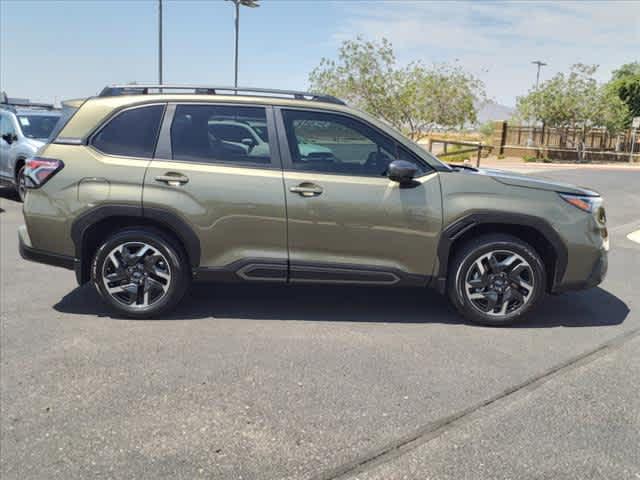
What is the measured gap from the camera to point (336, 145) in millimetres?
4801

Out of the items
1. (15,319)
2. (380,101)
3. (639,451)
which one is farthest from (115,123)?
(380,101)

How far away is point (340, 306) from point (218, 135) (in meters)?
1.85

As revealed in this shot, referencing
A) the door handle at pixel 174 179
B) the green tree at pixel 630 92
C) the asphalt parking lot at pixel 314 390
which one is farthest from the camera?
the green tree at pixel 630 92

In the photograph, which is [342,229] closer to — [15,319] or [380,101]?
[15,319]

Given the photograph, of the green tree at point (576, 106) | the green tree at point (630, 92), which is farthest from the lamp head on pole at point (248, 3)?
the green tree at point (630, 92)

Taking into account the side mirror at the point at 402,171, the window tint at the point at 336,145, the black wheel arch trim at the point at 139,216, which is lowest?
the black wheel arch trim at the point at 139,216

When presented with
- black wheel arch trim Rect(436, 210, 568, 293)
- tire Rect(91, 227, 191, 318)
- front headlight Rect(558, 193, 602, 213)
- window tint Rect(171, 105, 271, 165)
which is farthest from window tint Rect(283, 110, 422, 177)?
front headlight Rect(558, 193, 602, 213)

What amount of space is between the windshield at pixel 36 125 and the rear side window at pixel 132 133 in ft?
23.6

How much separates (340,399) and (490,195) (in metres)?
2.17

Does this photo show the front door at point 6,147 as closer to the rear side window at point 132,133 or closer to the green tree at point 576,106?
the rear side window at point 132,133

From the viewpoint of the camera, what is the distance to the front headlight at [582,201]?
4.83m

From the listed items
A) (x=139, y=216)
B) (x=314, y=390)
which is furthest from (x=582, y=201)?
(x=139, y=216)

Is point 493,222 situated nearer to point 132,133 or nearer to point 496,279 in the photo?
point 496,279

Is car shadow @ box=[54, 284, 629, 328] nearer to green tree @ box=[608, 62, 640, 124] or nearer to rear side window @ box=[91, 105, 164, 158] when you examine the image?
rear side window @ box=[91, 105, 164, 158]
